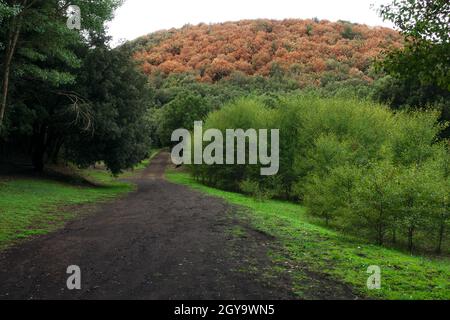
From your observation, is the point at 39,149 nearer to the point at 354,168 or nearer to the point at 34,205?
the point at 34,205

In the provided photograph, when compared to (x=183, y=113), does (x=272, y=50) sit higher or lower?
higher

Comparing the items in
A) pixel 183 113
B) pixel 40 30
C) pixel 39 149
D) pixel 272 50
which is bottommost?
pixel 39 149

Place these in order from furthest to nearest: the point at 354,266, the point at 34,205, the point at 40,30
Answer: the point at 34,205, the point at 40,30, the point at 354,266

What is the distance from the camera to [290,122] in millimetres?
39062

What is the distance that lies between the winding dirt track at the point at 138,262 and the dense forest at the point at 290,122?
20.0 feet

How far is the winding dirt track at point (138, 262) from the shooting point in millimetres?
8211

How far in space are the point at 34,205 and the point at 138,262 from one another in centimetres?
1078

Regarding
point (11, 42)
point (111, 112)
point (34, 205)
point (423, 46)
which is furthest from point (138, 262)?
point (111, 112)

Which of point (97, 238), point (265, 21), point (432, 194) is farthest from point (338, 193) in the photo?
point (265, 21)

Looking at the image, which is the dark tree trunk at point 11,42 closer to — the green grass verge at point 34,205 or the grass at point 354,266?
the green grass verge at point 34,205

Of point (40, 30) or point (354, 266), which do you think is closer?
point (354, 266)

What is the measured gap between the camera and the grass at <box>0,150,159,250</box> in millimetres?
13875

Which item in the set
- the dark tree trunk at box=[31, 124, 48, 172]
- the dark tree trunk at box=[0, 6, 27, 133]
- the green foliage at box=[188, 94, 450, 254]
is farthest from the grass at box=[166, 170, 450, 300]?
the dark tree trunk at box=[31, 124, 48, 172]

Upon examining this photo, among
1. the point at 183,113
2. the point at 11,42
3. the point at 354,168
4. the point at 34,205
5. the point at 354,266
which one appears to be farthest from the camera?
the point at 183,113
